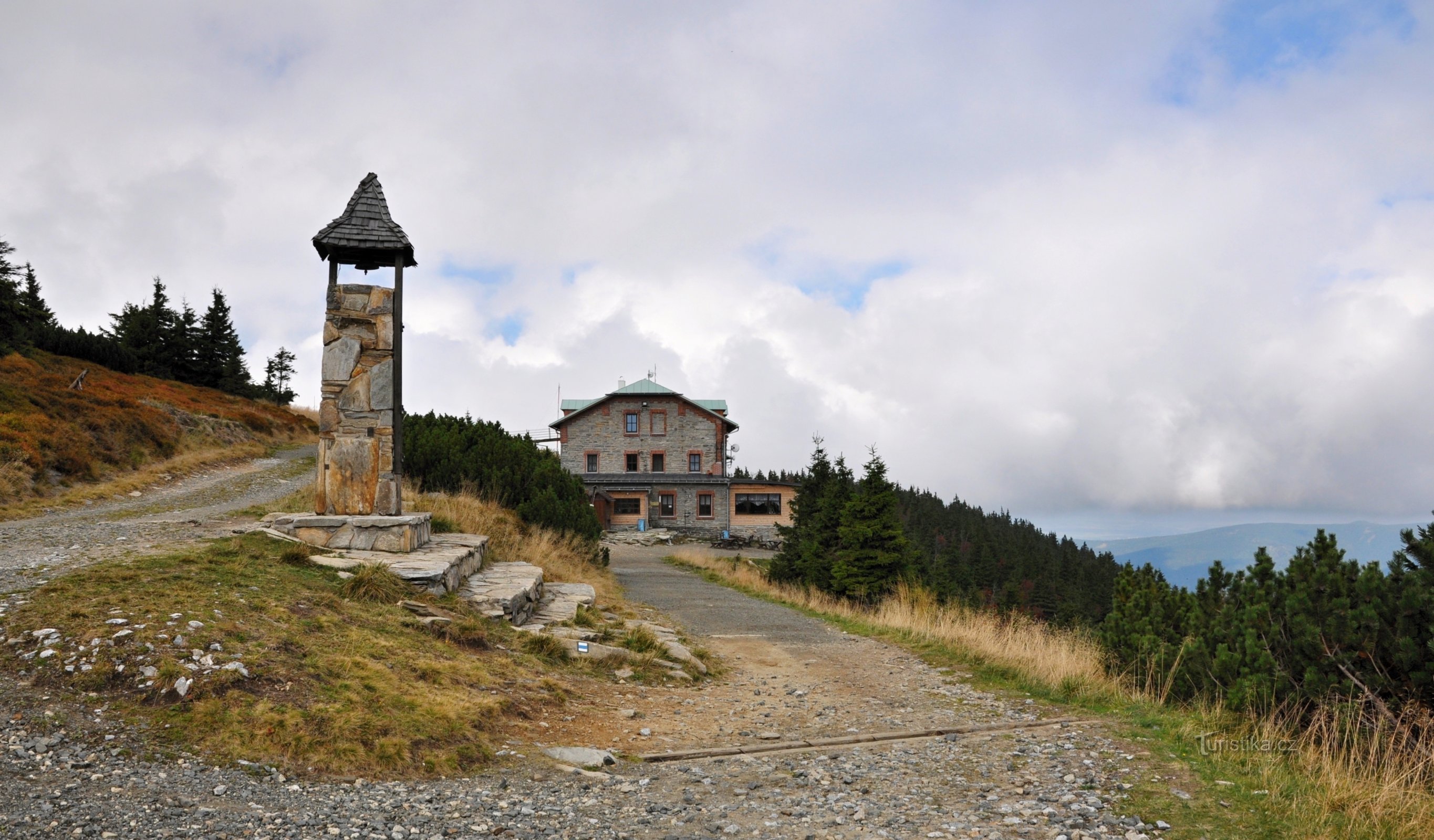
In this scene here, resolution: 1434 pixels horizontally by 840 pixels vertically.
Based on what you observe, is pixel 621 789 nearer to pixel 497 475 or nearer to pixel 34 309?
pixel 497 475

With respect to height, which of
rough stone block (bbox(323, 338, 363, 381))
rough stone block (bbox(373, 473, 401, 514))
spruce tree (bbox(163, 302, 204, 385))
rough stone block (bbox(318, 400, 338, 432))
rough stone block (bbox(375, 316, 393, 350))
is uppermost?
spruce tree (bbox(163, 302, 204, 385))

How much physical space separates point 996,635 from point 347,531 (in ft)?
29.7

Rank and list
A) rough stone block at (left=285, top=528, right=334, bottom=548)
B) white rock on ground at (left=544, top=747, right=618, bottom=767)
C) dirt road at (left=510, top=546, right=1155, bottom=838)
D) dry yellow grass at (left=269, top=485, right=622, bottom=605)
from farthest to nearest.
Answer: dry yellow grass at (left=269, top=485, right=622, bottom=605) < rough stone block at (left=285, top=528, right=334, bottom=548) < white rock on ground at (left=544, top=747, right=618, bottom=767) < dirt road at (left=510, top=546, right=1155, bottom=838)

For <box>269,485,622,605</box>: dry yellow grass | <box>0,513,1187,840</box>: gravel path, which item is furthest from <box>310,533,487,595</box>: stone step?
<box>0,513,1187,840</box>: gravel path

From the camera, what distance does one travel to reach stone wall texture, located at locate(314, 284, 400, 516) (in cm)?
1118

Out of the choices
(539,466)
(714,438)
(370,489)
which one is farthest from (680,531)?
(370,489)

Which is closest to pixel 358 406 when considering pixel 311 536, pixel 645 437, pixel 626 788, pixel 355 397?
pixel 355 397

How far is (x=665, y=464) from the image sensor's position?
46875 mm

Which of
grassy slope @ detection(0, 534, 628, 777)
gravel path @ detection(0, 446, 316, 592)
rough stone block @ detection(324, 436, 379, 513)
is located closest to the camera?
grassy slope @ detection(0, 534, 628, 777)

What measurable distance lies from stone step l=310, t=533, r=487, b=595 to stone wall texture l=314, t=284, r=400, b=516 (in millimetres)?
892

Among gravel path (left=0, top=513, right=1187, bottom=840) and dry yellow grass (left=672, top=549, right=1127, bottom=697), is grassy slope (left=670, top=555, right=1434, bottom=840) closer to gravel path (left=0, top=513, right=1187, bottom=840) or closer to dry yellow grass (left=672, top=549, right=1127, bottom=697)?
dry yellow grass (left=672, top=549, right=1127, bottom=697)

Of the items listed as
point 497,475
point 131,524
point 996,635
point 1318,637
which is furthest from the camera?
point 497,475

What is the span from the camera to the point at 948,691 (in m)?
8.59

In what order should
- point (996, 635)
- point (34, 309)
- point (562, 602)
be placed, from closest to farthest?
point (996, 635) < point (562, 602) < point (34, 309)
